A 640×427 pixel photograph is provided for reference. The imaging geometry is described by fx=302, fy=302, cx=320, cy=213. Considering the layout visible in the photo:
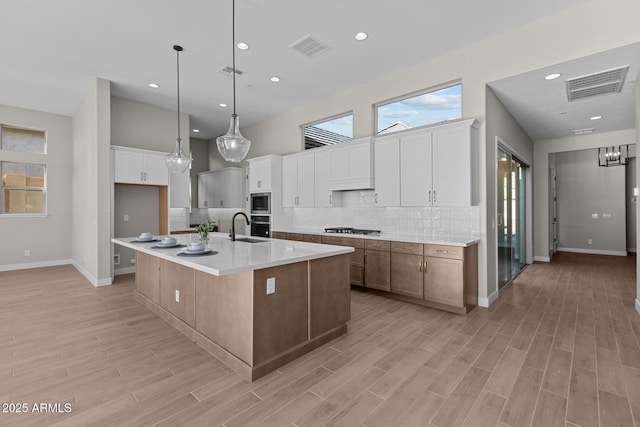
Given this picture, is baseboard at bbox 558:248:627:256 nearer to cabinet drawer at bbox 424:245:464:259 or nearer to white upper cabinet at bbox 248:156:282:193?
cabinet drawer at bbox 424:245:464:259

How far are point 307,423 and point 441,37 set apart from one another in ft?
14.0

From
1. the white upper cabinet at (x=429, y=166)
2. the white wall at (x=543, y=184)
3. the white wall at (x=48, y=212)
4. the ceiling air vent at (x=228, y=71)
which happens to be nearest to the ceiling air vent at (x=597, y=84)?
the white upper cabinet at (x=429, y=166)

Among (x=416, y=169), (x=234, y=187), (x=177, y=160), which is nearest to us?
(x=177, y=160)

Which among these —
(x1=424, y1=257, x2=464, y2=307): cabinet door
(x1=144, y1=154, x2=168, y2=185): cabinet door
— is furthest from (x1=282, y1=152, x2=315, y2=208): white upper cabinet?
(x1=424, y1=257, x2=464, y2=307): cabinet door

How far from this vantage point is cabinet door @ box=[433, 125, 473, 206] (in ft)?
12.4

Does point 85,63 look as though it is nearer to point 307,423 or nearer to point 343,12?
Answer: point 343,12

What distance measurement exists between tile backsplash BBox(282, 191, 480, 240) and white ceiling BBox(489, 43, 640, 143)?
5.66 ft

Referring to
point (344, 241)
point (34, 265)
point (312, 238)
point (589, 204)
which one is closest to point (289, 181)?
point (312, 238)

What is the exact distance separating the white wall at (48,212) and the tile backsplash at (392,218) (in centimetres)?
509

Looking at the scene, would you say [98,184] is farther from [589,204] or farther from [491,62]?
[589,204]

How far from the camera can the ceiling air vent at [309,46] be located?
380 cm

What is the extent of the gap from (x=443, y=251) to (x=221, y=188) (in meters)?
5.99

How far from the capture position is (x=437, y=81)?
427 cm

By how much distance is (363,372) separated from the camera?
92.1 inches
